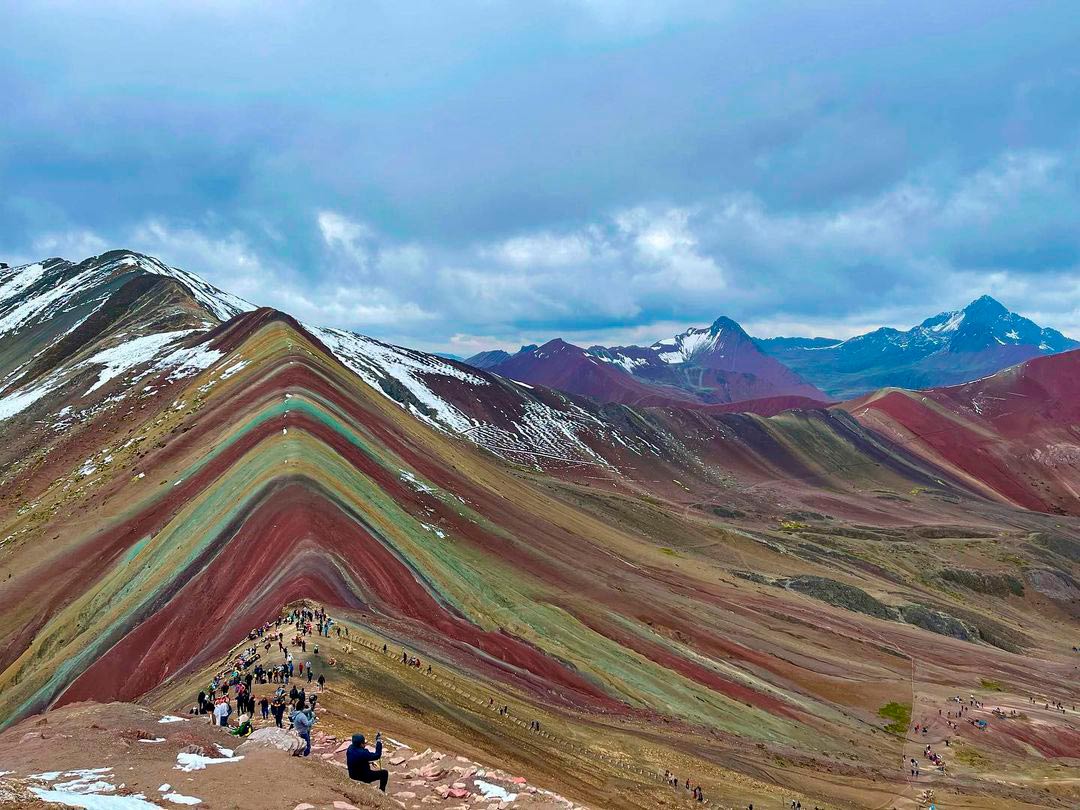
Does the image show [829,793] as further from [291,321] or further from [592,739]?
[291,321]

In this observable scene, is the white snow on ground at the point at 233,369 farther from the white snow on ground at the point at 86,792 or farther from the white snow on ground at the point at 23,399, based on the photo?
the white snow on ground at the point at 86,792

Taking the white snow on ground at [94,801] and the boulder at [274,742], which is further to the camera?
the boulder at [274,742]

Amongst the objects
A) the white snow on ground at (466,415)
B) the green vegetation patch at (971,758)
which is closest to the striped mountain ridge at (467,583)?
the green vegetation patch at (971,758)

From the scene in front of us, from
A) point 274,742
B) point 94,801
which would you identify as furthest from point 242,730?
point 94,801

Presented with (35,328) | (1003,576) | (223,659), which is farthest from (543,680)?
(35,328)

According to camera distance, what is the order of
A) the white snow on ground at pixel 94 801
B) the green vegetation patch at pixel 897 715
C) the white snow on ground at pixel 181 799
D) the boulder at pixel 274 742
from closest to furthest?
the white snow on ground at pixel 94 801 < the white snow on ground at pixel 181 799 < the boulder at pixel 274 742 < the green vegetation patch at pixel 897 715
